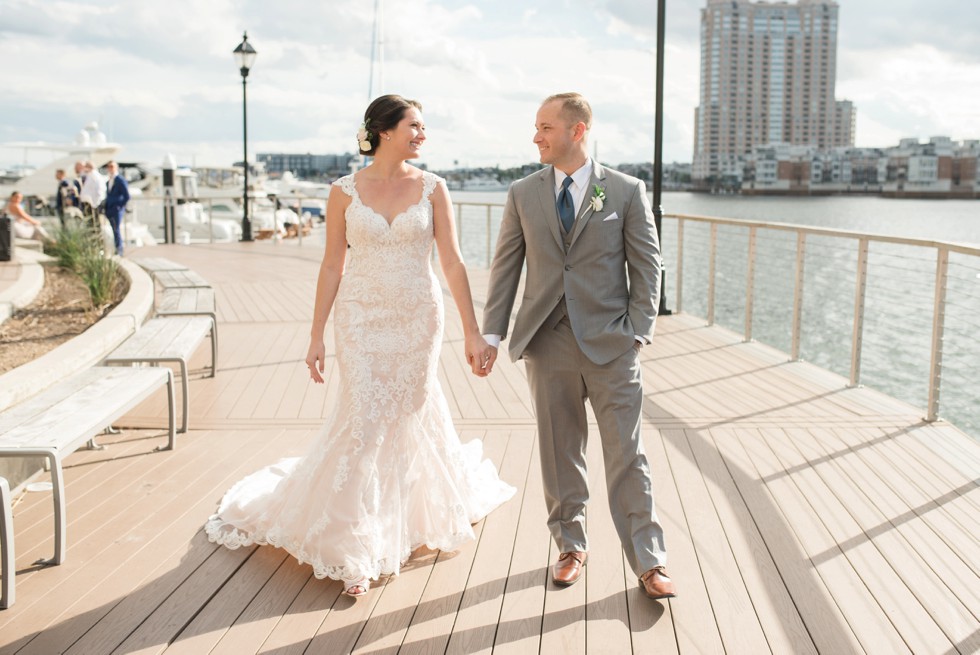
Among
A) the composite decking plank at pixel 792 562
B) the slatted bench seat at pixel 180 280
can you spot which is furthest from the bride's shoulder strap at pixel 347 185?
the slatted bench seat at pixel 180 280

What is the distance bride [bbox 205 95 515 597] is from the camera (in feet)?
10.6

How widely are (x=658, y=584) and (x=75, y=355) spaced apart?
3.97 metres

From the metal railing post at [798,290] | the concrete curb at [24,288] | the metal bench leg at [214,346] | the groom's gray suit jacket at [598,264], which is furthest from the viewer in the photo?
the concrete curb at [24,288]

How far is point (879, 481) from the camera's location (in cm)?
410

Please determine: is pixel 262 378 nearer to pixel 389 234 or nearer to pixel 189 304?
pixel 189 304

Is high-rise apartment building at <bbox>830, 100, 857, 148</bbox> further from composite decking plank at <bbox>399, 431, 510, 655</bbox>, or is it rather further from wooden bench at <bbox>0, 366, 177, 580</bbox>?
composite decking plank at <bbox>399, 431, 510, 655</bbox>

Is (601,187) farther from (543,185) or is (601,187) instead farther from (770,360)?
(770,360)

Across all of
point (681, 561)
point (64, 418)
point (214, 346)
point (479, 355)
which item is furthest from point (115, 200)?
point (681, 561)

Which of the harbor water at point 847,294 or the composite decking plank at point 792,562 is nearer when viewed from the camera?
the composite decking plank at point 792,562

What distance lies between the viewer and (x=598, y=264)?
294 centimetres

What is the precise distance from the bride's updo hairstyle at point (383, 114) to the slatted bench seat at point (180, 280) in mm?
4881

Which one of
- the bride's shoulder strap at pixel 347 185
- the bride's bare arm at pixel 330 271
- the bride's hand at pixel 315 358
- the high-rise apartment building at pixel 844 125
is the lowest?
the bride's hand at pixel 315 358

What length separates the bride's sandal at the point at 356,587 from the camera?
304 cm

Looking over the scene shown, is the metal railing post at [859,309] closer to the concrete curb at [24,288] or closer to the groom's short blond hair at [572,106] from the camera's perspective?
the groom's short blond hair at [572,106]
